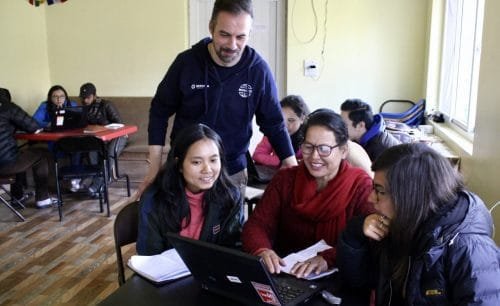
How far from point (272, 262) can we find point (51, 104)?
4.79 m

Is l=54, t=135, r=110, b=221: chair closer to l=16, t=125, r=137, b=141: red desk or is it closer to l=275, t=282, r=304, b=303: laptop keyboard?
l=16, t=125, r=137, b=141: red desk

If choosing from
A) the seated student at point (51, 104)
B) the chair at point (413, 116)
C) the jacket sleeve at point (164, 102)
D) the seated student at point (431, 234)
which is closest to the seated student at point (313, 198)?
the seated student at point (431, 234)

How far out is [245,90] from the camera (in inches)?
81.6

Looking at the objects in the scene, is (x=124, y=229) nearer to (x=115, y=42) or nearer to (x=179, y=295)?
(x=179, y=295)

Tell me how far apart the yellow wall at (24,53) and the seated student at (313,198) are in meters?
4.80

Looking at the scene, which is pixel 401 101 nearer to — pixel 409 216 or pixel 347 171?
pixel 347 171

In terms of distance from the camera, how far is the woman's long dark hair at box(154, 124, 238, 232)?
174 centimetres

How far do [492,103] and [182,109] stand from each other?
1470mm

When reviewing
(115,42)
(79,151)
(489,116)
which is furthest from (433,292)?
(115,42)

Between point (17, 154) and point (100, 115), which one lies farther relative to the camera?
point (100, 115)

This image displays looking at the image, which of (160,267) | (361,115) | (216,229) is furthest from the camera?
(361,115)

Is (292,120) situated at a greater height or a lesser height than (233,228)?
greater

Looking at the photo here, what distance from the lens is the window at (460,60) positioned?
3619 mm

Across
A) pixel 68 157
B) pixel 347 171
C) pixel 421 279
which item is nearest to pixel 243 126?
pixel 347 171
